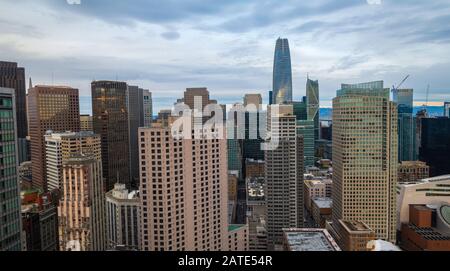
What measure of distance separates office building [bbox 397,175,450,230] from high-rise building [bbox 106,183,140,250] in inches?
337

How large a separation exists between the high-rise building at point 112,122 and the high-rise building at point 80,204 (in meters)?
4.99

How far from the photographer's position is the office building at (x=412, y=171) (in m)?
13.9

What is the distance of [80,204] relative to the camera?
8430mm

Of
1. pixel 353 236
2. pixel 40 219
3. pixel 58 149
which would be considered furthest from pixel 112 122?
pixel 353 236

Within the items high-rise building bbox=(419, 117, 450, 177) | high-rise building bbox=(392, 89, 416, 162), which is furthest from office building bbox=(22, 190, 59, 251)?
high-rise building bbox=(419, 117, 450, 177)

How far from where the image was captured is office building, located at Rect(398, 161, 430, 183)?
13.9 metres

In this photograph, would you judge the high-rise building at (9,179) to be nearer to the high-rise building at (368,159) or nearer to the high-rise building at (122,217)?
the high-rise building at (122,217)

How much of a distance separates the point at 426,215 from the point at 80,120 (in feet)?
44.0

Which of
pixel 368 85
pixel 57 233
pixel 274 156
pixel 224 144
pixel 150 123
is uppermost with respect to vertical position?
pixel 368 85

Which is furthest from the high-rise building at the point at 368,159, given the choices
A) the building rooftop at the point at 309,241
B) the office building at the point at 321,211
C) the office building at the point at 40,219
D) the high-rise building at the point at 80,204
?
the office building at the point at 40,219

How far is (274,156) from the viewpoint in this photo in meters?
11.7

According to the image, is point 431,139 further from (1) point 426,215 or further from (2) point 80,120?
(2) point 80,120
